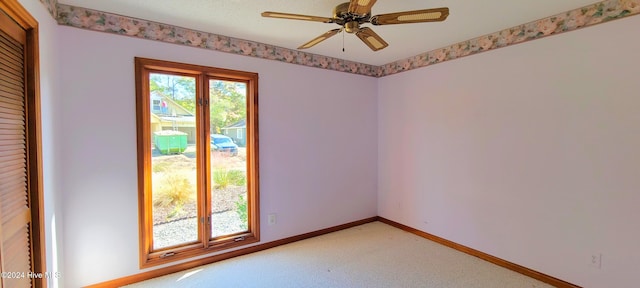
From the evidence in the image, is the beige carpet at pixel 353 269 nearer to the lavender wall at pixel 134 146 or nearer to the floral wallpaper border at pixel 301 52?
the lavender wall at pixel 134 146

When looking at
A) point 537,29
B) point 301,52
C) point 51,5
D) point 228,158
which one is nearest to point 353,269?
point 228,158

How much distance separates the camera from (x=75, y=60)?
219 cm

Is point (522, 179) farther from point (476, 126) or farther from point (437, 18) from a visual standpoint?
point (437, 18)

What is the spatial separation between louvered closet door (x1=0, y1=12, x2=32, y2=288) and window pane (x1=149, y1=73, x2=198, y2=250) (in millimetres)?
992

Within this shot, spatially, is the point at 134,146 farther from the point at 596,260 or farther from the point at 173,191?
the point at 596,260

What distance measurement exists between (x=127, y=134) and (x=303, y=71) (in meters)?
1.96

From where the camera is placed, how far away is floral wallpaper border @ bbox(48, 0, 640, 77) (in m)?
2.12

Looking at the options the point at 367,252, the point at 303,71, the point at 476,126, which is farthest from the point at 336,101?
the point at 367,252

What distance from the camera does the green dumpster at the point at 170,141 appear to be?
2607mm

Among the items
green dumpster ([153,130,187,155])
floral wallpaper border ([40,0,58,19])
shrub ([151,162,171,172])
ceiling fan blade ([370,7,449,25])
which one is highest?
floral wallpaper border ([40,0,58,19])

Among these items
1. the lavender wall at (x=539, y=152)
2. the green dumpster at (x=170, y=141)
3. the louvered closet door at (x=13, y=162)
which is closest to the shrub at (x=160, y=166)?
the green dumpster at (x=170, y=141)

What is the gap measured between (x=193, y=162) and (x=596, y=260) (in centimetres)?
362

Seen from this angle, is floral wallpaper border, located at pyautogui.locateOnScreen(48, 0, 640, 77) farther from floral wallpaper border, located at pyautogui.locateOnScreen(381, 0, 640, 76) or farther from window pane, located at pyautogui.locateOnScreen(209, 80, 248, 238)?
window pane, located at pyautogui.locateOnScreen(209, 80, 248, 238)

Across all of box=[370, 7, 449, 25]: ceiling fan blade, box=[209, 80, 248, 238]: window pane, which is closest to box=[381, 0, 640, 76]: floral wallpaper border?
box=[370, 7, 449, 25]: ceiling fan blade
